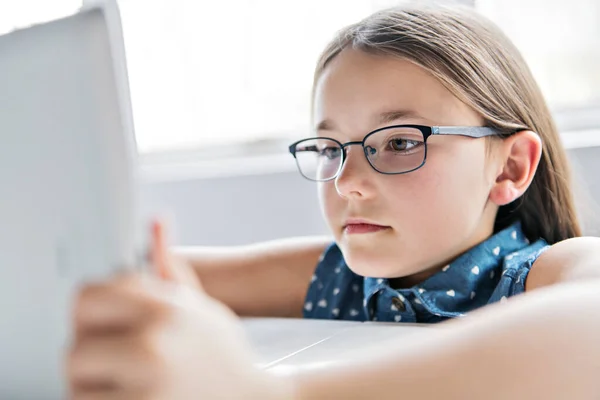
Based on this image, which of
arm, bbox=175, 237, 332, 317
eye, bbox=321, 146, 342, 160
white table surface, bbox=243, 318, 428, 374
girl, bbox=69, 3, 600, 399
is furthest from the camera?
arm, bbox=175, 237, 332, 317

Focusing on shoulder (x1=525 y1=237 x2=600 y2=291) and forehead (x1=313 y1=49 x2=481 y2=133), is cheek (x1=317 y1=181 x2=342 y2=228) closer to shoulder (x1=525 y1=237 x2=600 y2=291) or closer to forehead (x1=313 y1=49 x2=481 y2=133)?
forehead (x1=313 y1=49 x2=481 y2=133)

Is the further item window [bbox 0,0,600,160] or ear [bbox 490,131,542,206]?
window [bbox 0,0,600,160]

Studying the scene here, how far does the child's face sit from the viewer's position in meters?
0.88

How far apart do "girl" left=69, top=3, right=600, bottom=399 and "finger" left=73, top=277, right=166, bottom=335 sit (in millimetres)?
126

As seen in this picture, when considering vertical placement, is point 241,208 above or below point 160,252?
below

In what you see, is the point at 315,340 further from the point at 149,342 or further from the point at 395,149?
the point at 149,342

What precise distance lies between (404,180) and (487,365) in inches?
18.6

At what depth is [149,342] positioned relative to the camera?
1.11ft

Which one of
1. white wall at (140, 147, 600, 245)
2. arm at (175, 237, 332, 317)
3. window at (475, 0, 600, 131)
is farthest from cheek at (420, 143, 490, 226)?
white wall at (140, 147, 600, 245)

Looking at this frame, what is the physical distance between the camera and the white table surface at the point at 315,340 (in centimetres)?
67

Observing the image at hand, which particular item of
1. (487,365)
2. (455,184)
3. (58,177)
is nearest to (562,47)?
(455,184)

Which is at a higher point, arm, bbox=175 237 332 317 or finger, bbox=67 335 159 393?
finger, bbox=67 335 159 393

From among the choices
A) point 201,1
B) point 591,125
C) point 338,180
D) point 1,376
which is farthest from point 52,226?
point 201,1

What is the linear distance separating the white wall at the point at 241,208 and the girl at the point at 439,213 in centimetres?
33
